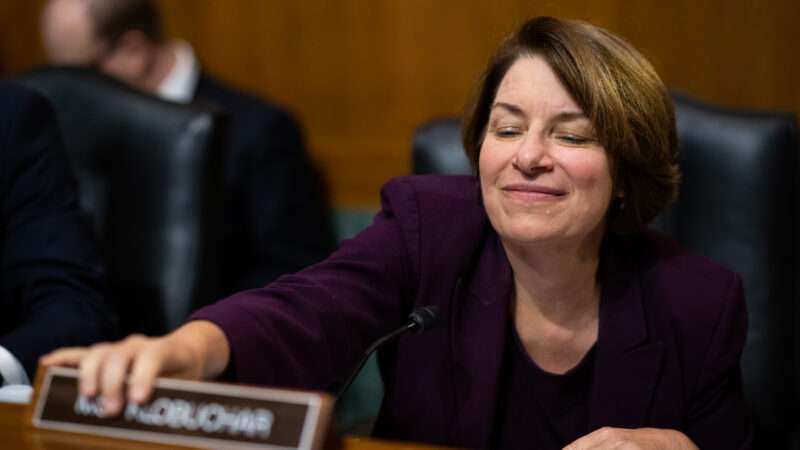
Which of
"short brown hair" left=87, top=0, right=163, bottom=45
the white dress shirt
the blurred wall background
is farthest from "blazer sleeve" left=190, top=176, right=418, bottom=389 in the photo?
"short brown hair" left=87, top=0, right=163, bottom=45

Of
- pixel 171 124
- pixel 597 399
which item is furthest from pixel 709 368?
pixel 171 124

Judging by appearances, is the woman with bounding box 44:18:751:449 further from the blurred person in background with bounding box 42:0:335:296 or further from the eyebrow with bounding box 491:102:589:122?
the blurred person in background with bounding box 42:0:335:296

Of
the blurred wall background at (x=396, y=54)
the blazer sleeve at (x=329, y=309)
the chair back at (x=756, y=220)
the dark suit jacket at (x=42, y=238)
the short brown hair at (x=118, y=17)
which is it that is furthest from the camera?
the short brown hair at (x=118, y=17)

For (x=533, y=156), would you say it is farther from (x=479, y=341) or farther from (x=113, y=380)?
(x=113, y=380)

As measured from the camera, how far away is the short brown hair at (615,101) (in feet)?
4.88

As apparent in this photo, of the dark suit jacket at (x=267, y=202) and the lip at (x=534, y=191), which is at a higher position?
the lip at (x=534, y=191)

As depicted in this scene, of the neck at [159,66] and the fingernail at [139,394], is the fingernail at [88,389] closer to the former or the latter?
the fingernail at [139,394]

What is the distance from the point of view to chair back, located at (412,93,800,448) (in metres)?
1.83

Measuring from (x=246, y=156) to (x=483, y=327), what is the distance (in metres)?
1.39

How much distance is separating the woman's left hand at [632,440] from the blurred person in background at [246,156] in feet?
4.81

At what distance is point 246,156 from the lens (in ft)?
9.34

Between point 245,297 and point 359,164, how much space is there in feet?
5.33

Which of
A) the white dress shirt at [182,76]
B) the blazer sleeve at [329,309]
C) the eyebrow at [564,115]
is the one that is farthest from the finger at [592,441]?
the white dress shirt at [182,76]

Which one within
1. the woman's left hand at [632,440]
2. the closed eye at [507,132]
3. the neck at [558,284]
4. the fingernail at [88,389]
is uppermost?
the closed eye at [507,132]
